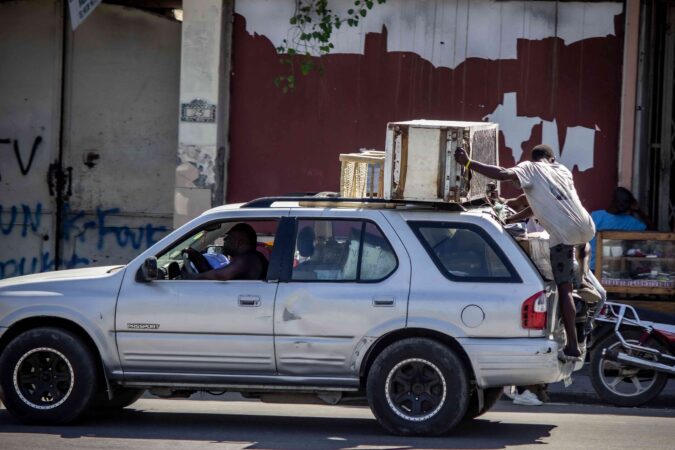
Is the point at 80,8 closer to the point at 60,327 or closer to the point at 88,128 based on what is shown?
the point at 88,128

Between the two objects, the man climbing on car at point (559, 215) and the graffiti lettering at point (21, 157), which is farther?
the graffiti lettering at point (21, 157)

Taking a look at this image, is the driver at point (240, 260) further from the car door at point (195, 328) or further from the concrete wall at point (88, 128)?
the concrete wall at point (88, 128)

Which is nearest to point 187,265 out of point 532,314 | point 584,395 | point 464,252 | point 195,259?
point 195,259

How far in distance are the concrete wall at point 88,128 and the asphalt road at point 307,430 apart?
5.31 m

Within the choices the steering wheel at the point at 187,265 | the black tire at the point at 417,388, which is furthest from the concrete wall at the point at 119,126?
the black tire at the point at 417,388

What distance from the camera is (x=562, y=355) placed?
8.08 meters

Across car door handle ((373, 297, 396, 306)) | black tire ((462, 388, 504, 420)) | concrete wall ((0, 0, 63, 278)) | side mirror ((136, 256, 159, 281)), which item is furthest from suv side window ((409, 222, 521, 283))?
concrete wall ((0, 0, 63, 278))

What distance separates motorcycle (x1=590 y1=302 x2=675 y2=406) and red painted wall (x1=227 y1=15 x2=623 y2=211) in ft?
10.6

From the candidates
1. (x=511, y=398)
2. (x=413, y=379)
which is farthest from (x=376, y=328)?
(x=511, y=398)

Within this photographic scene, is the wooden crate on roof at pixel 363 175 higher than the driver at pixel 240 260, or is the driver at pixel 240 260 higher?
the wooden crate on roof at pixel 363 175

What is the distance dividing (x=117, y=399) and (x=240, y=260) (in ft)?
5.21

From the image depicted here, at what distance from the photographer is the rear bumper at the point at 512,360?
773 cm

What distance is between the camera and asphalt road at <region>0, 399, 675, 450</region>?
7785 millimetres

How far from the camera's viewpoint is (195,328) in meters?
8.08
